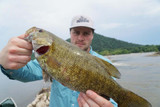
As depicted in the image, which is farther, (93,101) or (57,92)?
(57,92)

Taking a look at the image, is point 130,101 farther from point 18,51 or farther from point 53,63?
point 18,51

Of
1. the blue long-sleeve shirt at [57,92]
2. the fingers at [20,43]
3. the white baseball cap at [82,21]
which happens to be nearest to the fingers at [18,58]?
the fingers at [20,43]

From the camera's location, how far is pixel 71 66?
2.25 meters

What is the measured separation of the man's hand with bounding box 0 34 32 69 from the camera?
2.14 m

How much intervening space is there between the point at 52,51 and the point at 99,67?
0.96 m

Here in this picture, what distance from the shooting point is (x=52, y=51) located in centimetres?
229

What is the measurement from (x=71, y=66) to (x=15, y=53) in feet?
3.17

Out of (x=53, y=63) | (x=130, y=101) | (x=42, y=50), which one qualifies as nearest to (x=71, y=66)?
(x=53, y=63)

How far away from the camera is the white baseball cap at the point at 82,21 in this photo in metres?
4.26

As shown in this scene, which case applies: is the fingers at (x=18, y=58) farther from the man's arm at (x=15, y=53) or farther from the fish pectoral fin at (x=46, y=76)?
the fish pectoral fin at (x=46, y=76)

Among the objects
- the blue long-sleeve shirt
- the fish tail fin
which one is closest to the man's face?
the blue long-sleeve shirt

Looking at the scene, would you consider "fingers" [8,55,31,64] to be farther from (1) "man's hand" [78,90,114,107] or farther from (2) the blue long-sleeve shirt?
(1) "man's hand" [78,90,114,107]

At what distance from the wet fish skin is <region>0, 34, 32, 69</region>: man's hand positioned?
135 mm

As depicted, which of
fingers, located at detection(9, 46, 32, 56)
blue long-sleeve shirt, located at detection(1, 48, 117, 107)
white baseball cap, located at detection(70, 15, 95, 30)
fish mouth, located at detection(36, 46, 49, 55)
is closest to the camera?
fingers, located at detection(9, 46, 32, 56)
